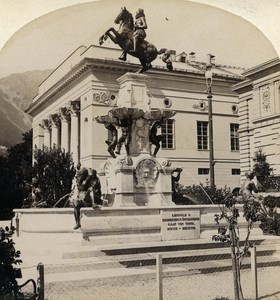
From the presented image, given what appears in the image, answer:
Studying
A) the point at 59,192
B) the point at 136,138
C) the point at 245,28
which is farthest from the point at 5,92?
the point at 245,28

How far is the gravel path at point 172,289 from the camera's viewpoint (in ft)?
26.1

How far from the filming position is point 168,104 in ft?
137

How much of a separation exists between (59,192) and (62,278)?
19676 millimetres

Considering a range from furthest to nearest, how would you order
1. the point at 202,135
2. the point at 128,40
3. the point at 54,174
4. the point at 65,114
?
the point at 202,135, the point at 65,114, the point at 54,174, the point at 128,40

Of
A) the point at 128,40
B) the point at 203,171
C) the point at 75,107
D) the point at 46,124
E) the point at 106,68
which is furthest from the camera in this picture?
the point at 46,124

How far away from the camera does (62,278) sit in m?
8.70

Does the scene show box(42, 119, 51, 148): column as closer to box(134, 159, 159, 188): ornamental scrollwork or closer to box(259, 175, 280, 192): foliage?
box(259, 175, 280, 192): foliage

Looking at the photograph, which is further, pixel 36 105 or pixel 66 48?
pixel 36 105

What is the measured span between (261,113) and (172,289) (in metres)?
28.3

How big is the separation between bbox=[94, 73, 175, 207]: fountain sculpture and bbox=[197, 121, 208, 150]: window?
91.8 feet

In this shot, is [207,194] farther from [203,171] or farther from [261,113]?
[203,171]

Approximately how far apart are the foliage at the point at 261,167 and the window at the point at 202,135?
10975mm

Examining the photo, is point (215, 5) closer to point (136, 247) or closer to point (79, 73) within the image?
point (136, 247)

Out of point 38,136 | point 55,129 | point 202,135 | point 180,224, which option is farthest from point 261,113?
point 38,136
